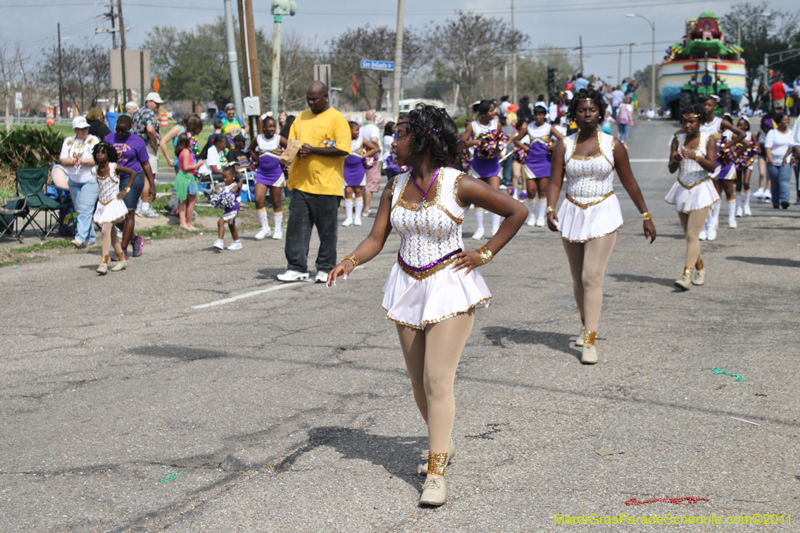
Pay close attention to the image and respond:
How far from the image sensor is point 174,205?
1523 cm

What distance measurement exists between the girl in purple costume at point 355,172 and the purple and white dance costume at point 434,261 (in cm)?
1084

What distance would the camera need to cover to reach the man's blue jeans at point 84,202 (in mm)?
11922

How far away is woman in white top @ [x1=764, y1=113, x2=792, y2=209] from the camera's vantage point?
54.2ft

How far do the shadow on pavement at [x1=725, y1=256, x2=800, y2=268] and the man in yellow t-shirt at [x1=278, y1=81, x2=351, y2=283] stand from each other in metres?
5.48

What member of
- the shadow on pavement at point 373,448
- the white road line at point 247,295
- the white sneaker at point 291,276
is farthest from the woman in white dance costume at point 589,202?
the white sneaker at point 291,276

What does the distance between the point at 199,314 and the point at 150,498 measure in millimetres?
4299

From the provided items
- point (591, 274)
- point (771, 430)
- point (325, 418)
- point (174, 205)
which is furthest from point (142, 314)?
point (174, 205)

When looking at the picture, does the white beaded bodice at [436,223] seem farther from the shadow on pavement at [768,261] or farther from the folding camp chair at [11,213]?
the folding camp chair at [11,213]

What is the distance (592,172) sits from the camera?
6.61m

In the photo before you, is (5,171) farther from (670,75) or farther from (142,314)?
(670,75)

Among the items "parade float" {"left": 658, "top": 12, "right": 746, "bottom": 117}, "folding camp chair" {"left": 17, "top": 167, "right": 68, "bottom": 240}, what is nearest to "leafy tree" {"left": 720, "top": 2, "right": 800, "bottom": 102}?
"parade float" {"left": 658, "top": 12, "right": 746, "bottom": 117}

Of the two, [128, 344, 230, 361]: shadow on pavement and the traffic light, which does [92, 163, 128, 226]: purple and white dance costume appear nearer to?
[128, 344, 230, 361]: shadow on pavement

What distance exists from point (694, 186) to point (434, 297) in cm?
612

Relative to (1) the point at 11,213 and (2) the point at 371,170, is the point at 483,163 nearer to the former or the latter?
(2) the point at 371,170
